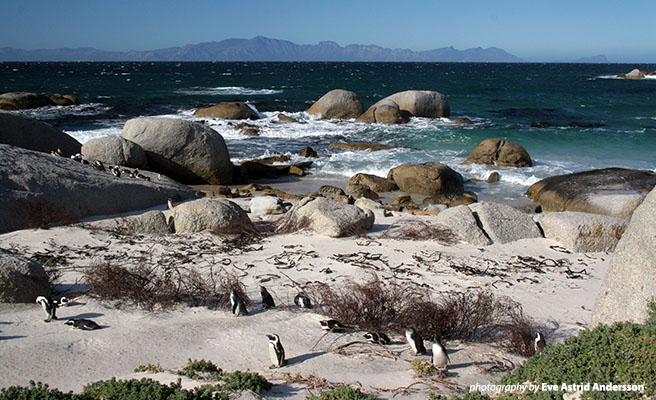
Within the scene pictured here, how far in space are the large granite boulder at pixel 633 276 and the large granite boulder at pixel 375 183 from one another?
11608 millimetres

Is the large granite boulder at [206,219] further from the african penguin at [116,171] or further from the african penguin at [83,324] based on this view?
the african penguin at [83,324]

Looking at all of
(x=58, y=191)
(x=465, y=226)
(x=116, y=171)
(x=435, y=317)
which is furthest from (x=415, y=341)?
(x=116, y=171)

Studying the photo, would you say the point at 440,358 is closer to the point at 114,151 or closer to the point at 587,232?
the point at 587,232

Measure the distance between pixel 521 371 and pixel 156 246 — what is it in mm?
6106

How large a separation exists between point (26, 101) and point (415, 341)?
41.0 meters

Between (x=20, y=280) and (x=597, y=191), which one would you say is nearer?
(x=20, y=280)

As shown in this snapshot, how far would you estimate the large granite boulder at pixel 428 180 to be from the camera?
16.3 metres

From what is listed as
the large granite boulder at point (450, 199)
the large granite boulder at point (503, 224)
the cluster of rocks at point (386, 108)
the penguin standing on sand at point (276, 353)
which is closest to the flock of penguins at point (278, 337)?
the penguin standing on sand at point (276, 353)

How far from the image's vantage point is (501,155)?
20.0 meters

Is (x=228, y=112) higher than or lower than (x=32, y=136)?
higher

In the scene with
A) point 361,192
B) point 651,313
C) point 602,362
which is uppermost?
point 651,313

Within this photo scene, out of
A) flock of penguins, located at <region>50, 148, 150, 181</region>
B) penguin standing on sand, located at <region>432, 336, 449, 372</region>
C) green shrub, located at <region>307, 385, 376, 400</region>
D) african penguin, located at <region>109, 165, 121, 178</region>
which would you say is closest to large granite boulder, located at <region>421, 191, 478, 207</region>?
flock of penguins, located at <region>50, 148, 150, 181</region>

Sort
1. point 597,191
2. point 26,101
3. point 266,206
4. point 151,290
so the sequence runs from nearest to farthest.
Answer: point 151,290 → point 266,206 → point 597,191 → point 26,101

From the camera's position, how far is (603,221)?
946cm
